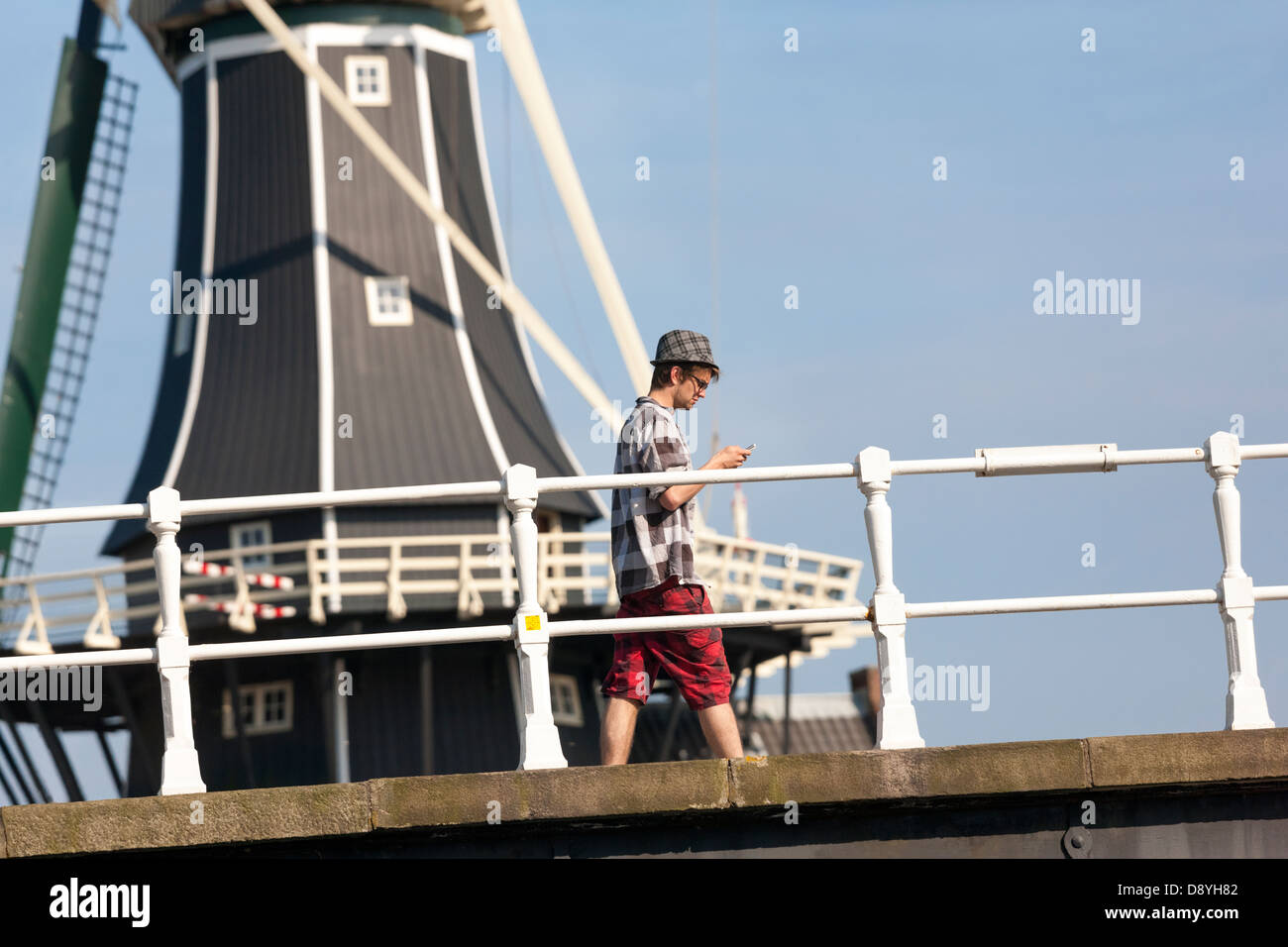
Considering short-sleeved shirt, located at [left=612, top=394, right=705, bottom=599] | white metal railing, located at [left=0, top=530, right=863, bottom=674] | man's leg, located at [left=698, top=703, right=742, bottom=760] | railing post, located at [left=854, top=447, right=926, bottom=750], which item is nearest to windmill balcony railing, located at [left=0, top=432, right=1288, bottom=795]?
railing post, located at [left=854, top=447, right=926, bottom=750]

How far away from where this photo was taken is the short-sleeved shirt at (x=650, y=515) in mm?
6824

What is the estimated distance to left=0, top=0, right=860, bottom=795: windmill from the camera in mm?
21625

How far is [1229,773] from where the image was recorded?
6.09 meters

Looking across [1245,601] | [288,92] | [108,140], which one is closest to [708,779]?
[1245,601]

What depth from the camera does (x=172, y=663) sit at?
6.47m

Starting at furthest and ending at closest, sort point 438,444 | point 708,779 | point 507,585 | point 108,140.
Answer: point 108,140
point 438,444
point 507,585
point 708,779

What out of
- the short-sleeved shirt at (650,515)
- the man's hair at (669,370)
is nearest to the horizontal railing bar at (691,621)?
the short-sleeved shirt at (650,515)

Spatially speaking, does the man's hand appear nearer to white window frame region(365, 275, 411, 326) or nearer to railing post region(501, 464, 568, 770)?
railing post region(501, 464, 568, 770)

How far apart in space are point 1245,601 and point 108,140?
73.4 feet

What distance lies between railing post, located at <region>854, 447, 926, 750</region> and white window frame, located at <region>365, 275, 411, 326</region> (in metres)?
17.2

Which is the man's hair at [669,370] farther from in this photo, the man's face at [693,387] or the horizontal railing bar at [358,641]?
the horizontal railing bar at [358,641]

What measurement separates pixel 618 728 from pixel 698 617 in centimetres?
56

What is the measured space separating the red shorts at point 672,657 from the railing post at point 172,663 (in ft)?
4.54
